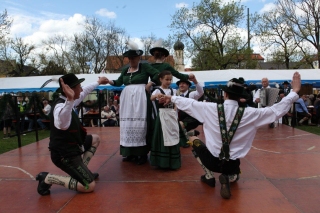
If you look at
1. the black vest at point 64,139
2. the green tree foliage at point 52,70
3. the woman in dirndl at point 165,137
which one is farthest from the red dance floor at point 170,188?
the green tree foliage at point 52,70

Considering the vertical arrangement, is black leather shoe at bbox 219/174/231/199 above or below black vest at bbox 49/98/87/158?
below

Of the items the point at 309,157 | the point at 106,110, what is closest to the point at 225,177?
the point at 309,157

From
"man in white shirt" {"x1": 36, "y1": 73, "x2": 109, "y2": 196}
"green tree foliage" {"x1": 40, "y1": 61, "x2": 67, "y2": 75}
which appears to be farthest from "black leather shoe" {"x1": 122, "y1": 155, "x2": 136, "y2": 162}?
"green tree foliage" {"x1": 40, "y1": 61, "x2": 67, "y2": 75}

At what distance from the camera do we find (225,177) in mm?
3189

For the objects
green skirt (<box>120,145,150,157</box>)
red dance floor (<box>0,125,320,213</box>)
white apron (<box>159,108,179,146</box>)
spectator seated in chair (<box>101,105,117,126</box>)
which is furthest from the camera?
spectator seated in chair (<box>101,105,117,126</box>)

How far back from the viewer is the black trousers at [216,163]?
10.7 ft

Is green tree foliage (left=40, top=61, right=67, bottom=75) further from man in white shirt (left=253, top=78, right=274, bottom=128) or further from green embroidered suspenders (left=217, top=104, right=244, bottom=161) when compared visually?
green embroidered suspenders (left=217, top=104, right=244, bottom=161)

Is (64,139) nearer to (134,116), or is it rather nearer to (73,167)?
(73,167)

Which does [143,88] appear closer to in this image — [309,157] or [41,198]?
[41,198]

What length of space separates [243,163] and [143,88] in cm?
207

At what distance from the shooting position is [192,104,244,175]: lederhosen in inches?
122

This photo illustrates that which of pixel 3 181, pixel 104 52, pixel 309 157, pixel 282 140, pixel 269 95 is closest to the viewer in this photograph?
pixel 3 181

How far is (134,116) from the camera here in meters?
Result: 4.36

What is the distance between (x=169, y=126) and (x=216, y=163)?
1.06 m
